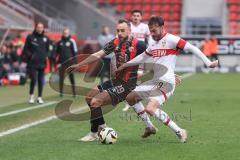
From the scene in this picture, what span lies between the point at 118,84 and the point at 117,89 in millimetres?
202

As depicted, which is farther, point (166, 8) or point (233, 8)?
point (166, 8)

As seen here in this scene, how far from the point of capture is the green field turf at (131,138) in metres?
8.70

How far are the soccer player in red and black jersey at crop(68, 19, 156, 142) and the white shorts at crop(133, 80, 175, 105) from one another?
248mm

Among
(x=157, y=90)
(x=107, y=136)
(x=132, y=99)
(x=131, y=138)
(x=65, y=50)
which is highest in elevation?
(x=157, y=90)

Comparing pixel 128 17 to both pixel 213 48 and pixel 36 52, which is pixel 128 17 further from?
pixel 36 52

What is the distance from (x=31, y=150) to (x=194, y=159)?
223cm

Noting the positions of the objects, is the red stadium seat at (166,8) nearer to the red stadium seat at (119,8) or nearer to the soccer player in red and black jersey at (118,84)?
the red stadium seat at (119,8)

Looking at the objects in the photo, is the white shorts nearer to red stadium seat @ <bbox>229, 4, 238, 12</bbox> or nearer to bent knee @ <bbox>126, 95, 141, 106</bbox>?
bent knee @ <bbox>126, 95, 141, 106</bbox>

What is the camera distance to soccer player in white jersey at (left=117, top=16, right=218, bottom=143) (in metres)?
9.77

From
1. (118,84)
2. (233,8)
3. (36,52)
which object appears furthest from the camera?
(233,8)

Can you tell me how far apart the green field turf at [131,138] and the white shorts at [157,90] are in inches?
25.8

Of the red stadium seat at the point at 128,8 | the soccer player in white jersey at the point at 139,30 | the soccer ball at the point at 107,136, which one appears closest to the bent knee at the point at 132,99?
the soccer ball at the point at 107,136

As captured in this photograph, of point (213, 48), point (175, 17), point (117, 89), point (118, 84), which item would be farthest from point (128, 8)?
point (117, 89)

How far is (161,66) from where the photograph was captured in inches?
395
